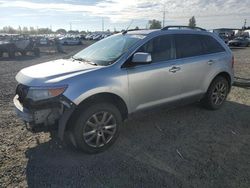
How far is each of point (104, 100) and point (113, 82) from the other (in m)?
0.31

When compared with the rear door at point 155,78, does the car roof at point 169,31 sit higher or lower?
higher

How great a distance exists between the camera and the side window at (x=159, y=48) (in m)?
4.19

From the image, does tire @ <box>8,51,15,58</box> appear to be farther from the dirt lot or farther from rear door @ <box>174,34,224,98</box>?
rear door @ <box>174,34,224,98</box>

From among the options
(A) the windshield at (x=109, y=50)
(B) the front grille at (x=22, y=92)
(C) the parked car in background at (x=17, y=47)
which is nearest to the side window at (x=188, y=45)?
(A) the windshield at (x=109, y=50)

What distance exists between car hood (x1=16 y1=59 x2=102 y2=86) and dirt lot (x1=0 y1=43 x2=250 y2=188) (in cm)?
112

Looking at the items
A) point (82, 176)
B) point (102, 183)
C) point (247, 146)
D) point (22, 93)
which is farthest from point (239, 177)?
point (22, 93)

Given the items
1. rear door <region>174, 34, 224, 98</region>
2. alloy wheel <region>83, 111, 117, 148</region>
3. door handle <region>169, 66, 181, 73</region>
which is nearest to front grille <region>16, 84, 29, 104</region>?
alloy wheel <region>83, 111, 117, 148</region>

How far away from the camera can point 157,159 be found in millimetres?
3588

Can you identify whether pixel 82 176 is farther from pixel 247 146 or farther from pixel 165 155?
pixel 247 146

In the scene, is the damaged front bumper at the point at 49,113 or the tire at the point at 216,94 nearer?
the damaged front bumper at the point at 49,113

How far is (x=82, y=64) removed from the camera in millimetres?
3928

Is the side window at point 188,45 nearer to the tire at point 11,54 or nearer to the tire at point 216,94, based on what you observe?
the tire at point 216,94

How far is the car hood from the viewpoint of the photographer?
3.37m

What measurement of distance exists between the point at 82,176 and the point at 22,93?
146cm
